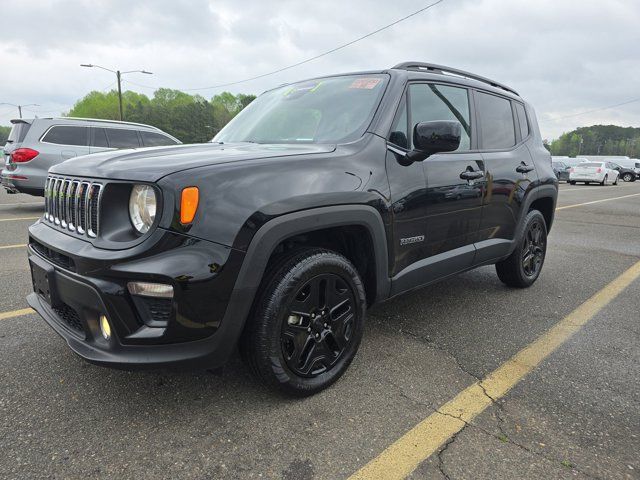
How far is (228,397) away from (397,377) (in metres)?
0.96

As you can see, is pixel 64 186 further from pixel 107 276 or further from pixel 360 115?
pixel 360 115

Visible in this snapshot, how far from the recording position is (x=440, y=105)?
3.22 meters

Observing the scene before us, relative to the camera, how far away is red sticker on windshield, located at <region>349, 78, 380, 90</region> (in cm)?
296

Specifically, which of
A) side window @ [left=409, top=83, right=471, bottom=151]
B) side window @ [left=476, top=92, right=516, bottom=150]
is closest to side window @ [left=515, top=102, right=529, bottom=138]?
side window @ [left=476, top=92, right=516, bottom=150]

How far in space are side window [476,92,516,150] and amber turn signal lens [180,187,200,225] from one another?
8.23 feet

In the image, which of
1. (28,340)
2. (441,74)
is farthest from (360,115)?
(28,340)

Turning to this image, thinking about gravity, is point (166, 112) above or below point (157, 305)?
above

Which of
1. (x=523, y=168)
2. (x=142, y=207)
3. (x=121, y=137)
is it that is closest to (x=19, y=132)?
(x=121, y=137)

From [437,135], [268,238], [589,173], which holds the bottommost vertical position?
[589,173]

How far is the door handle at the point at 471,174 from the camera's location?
3.18m

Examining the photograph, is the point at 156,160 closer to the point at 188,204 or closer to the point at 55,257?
the point at 188,204

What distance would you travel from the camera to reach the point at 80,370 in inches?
102

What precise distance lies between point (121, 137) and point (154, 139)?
2.53ft

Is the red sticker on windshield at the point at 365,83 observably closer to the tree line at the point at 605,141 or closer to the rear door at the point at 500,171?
the rear door at the point at 500,171
